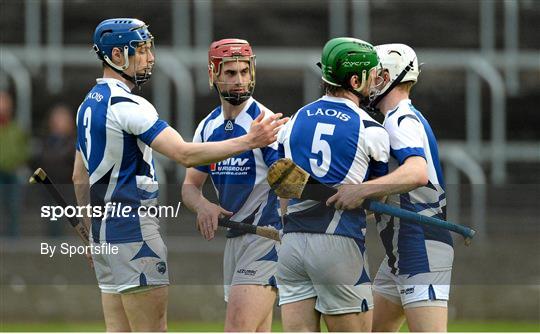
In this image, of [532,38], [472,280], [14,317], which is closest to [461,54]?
[532,38]

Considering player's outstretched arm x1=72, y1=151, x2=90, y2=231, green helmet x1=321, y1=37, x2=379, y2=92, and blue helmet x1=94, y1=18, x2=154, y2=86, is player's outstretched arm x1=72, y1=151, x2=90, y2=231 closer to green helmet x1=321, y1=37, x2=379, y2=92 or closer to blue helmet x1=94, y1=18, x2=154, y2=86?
blue helmet x1=94, y1=18, x2=154, y2=86

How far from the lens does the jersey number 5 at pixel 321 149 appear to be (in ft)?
23.8

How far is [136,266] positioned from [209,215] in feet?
2.51

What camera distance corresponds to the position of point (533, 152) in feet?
50.8

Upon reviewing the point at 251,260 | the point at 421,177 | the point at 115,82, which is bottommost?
the point at 251,260

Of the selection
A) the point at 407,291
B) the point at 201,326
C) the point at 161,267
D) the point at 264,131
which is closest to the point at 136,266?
the point at 161,267

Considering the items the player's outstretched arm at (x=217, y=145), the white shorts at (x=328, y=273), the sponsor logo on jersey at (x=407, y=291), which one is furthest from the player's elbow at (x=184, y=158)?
the sponsor logo on jersey at (x=407, y=291)

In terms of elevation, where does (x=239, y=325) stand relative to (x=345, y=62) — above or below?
below

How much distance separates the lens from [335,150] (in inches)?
286

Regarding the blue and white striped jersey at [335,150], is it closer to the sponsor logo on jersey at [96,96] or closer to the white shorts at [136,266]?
the white shorts at [136,266]

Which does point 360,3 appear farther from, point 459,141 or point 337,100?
point 337,100

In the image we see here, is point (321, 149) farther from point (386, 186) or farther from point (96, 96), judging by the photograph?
point (96, 96)

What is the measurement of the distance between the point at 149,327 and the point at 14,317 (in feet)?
18.2

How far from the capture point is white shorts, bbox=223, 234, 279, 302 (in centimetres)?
822
